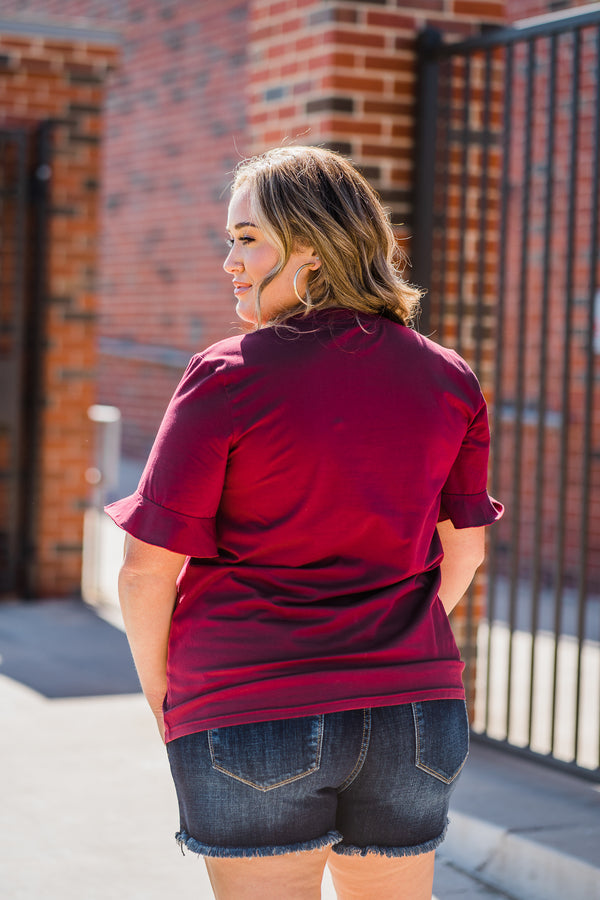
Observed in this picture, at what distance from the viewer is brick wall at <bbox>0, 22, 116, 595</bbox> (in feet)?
24.2

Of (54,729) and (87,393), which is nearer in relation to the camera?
(54,729)

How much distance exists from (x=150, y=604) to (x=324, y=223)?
26.6 inches

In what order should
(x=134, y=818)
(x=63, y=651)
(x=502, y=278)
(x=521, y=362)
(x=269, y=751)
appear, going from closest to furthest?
1. (x=269, y=751)
2. (x=134, y=818)
3. (x=521, y=362)
4. (x=502, y=278)
5. (x=63, y=651)

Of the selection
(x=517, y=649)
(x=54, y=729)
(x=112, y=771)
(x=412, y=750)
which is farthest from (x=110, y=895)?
(x=517, y=649)

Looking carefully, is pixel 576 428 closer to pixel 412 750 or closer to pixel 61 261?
pixel 61 261

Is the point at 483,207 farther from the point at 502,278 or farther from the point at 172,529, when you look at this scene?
the point at 172,529

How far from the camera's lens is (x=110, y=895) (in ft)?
11.8

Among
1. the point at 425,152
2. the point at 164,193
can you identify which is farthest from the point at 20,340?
the point at 164,193

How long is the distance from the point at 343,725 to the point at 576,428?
7.31 meters

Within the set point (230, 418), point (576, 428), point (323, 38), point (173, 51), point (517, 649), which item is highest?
point (173, 51)

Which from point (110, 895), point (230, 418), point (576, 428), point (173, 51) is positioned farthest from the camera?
point (173, 51)

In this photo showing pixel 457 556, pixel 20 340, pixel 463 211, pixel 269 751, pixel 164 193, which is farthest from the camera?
pixel 164 193

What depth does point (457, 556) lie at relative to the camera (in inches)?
92.0

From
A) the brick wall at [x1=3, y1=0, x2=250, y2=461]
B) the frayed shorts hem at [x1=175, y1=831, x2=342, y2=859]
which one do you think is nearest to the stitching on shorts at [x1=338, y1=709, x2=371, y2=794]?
the frayed shorts hem at [x1=175, y1=831, x2=342, y2=859]
